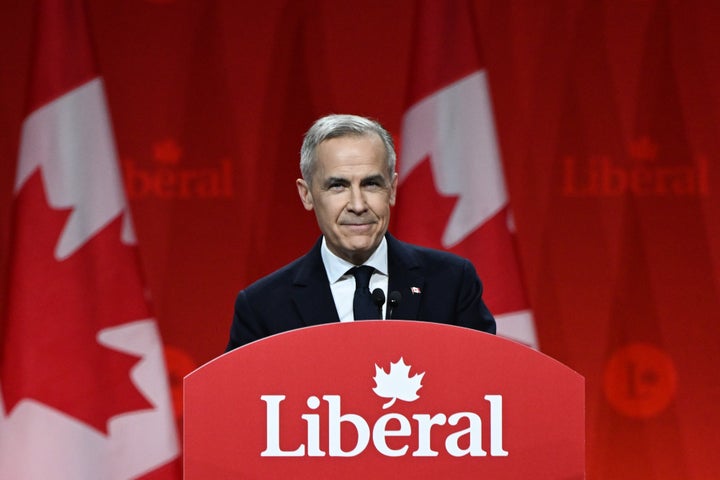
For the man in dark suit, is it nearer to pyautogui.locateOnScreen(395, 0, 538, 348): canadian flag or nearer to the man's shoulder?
the man's shoulder

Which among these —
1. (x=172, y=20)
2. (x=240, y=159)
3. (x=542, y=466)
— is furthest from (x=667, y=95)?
(x=542, y=466)

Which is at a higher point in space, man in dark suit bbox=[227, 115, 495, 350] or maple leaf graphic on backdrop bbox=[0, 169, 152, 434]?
maple leaf graphic on backdrop bbox=[0, 169, 152, 434]

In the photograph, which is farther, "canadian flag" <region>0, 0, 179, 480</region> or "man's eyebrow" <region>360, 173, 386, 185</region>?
"canadian flag" <region>0, 0, 179, 480</region>

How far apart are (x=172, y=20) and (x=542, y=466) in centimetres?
255

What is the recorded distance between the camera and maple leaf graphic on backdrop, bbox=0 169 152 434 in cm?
293

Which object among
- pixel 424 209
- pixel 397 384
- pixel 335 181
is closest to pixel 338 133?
pixel 335 181

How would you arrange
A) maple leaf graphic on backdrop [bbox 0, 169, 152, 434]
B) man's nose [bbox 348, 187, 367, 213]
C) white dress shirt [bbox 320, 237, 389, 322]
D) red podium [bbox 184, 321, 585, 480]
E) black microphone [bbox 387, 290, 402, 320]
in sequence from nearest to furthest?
1. red podium [bbox 184, 321, 585, 480]
2. black microphone [bbox 387, 290, 402, 320]
3. man's nose [bbox 348, 187, 367, 213]
4. white dress shirt [bbox 320, 237, 389, 322]
5. maple leaf graphic on backdrop [bbox 0, 169, 152, 434]

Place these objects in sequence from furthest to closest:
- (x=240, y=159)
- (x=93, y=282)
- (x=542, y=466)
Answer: (x=240, y=159)
(x=93, y=282)
(x=542, y=466)

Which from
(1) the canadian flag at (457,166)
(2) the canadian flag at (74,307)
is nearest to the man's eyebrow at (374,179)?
(1) the canadian flag at (457,166)

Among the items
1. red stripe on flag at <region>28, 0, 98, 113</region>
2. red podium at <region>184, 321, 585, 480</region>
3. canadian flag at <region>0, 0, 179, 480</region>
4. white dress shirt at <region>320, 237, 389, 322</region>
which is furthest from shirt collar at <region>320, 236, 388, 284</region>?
red stripe on flag at <region>28, 0, 98, 113</region>

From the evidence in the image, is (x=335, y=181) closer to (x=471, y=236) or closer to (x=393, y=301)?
(x=393, y=301)

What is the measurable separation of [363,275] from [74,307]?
172 centimetres

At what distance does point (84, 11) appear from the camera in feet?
9.93

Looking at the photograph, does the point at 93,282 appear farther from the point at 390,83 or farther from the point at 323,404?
the point at 323,404
